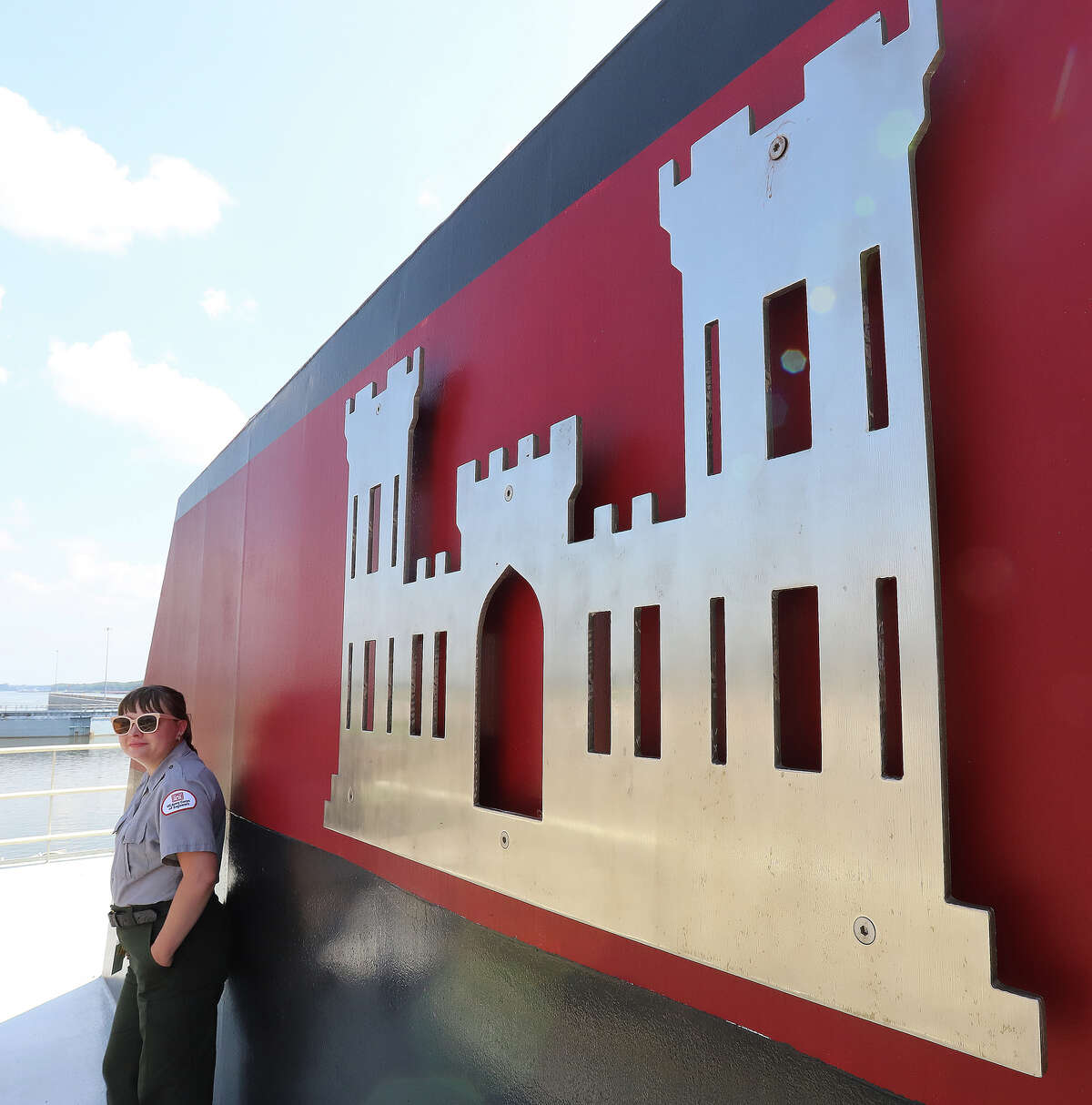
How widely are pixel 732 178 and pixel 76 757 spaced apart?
35256 mm

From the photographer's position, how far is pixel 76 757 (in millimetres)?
30469

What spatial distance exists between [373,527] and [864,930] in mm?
1512

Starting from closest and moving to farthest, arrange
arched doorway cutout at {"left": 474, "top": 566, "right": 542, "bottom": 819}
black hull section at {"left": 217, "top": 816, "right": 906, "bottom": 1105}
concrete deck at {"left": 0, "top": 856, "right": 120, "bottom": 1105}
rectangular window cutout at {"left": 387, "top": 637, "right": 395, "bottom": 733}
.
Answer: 1. black hull section at {"left": 217, "top": 816, "right": 906, "bottom": 1105}
2. arched doorway cutout at {"left": 474, "top": 566, "right": 542, "bottom": 819}
3. rectangular window cutout at {"left": 387, "top": 637, "right": 395, "bottom": 733}
4. concrete deck at {"left": 0, "top": 856, "right": 120, "bottom": 1105}

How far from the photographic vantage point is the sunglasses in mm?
2553

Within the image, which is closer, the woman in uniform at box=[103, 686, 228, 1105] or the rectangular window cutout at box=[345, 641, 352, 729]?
the rectangular window cutout at box=[345, 641, 352, 729]

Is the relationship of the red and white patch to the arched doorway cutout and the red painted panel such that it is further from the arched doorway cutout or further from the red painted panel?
the red painted panel

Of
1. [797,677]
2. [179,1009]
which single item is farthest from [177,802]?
[797,677]

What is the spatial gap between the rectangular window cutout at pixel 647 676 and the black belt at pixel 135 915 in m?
1.85

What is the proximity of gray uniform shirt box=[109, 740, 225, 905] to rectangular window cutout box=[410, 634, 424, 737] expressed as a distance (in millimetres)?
1011

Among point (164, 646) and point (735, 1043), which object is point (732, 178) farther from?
point (164, 646)

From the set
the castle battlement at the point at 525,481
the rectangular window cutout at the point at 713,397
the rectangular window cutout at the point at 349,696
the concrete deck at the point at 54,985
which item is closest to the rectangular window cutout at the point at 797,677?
the rectangular window cutout at the point at 713,397

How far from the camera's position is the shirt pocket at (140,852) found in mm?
2385

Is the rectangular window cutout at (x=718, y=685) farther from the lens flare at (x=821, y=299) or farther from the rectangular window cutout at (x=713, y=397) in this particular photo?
the lens flare at (x=821, y=299)

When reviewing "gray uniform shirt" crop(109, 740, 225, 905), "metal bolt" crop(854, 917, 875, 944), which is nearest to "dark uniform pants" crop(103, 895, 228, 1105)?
"gray uniform shirt" crop(109, 740, 225, 905)
